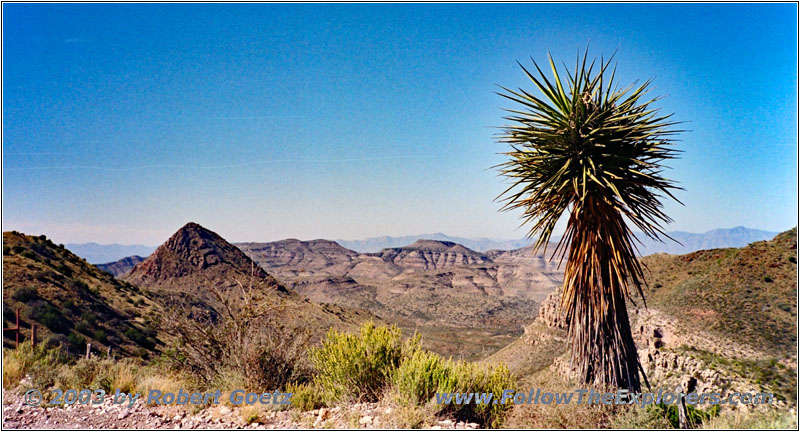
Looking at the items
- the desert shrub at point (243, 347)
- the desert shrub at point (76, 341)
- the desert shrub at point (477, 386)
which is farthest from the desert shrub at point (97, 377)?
the desert shrub at point (76, 341)

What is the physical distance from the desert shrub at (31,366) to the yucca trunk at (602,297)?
9.67m

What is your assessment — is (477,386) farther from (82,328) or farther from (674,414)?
(82,328)

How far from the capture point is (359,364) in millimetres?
8641

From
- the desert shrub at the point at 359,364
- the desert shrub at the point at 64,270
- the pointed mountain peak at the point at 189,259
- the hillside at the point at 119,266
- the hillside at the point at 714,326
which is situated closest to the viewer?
the desert shrub at the point at 359,364

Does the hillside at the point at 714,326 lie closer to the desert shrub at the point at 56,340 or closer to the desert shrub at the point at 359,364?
the desert shrub at the point at 359,364

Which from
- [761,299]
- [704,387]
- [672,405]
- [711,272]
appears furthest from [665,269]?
[672,405]

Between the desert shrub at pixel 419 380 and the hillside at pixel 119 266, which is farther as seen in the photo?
the hillside at pixel 119 266

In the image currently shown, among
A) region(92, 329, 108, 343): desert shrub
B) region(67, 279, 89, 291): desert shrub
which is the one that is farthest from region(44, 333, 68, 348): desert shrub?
region(67, 279, 89, 291): desert shrub

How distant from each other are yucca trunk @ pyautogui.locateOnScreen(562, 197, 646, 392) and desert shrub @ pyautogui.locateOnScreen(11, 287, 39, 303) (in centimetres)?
2471

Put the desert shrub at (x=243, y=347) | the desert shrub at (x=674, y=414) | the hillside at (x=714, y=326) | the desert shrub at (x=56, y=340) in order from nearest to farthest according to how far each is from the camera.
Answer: the desert shrub at (x=674, y=414) → the desert shrub at (x=243, y=347) → the desert shrub at (x=56, y=340) → the hillside at (x=714, y=326)

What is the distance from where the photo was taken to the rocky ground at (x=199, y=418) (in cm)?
731

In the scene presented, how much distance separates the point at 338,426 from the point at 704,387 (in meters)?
17.5

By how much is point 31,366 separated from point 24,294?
1597cm

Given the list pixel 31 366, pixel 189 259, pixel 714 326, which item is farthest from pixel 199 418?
pixel 189 259
